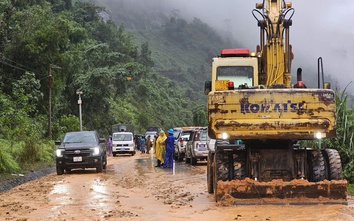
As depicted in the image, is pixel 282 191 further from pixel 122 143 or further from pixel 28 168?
pixel 122 143

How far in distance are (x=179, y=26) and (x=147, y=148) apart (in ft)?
498

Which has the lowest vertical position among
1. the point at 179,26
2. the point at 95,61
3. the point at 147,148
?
the point at 147,148

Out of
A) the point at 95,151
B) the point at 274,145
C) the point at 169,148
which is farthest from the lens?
the point at 169,148

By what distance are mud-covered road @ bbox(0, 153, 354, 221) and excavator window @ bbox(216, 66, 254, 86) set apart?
2784 millimetres

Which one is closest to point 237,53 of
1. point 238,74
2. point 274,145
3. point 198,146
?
point 238,74

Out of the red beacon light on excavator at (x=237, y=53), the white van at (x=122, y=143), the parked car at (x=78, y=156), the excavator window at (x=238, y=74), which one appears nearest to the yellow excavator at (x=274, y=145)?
the excavator window at (x=238, y=74)

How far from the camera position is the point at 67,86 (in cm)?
5541

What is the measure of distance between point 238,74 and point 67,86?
142 ft

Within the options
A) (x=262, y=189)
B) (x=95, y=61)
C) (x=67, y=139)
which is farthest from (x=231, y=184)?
(x=95, y=61)

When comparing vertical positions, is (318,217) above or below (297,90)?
below

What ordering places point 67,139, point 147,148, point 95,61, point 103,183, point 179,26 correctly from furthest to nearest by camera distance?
point 179,26 → point 95,61 → point 147,148 → point 67,139 → point 103,183

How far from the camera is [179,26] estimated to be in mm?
197750

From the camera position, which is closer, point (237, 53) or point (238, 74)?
point (238, 74)

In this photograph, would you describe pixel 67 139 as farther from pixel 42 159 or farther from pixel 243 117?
pixel 243 117
